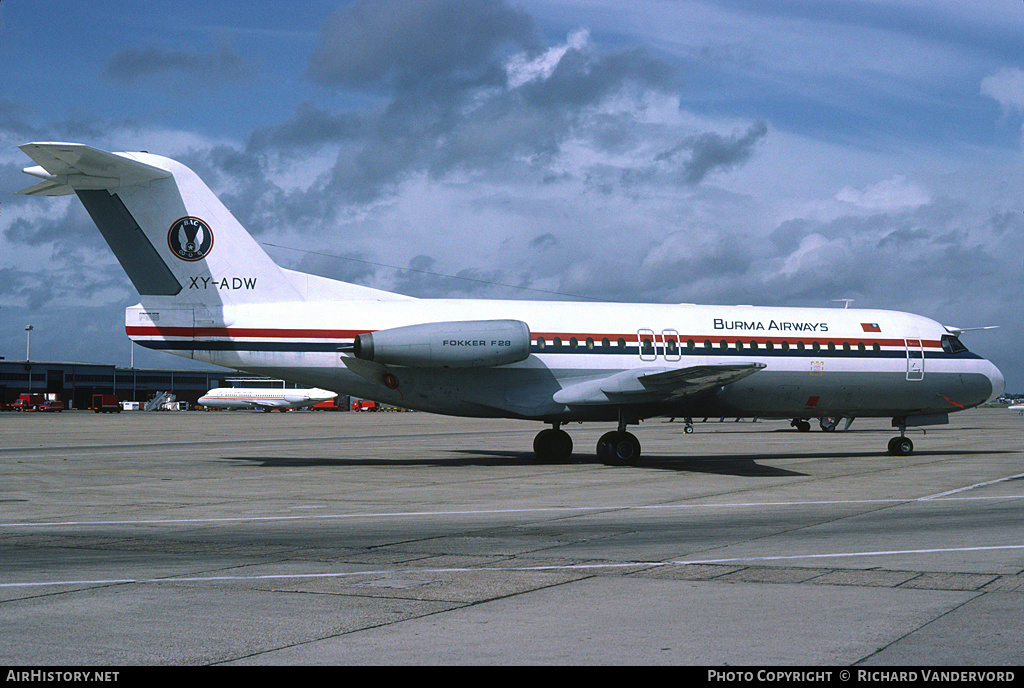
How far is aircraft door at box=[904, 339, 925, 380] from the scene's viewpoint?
27.8m

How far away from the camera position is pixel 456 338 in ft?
73.8

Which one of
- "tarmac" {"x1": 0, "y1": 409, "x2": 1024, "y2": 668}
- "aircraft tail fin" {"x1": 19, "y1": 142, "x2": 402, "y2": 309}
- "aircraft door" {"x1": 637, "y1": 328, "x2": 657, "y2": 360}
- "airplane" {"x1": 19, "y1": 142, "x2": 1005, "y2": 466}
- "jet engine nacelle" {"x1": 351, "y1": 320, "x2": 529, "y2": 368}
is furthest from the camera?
"aircraft door" {"x1": 637, "y1": 328, "x2": 657, "y2": 360}

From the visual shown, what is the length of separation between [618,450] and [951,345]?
12.1 meters

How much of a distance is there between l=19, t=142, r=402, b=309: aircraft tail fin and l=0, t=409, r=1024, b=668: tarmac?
467 cm

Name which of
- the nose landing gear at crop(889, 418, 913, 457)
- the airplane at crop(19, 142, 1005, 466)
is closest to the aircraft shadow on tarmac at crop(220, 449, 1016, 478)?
the nose landing gear at crop(889, 418, 913, 457)

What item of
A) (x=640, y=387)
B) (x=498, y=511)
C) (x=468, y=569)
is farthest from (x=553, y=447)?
(x=468, y=569)

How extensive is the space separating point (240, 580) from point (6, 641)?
2.56 meters

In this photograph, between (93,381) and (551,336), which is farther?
(93,381)

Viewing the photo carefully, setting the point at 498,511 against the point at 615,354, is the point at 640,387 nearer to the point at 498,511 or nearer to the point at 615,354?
the point at 615,354

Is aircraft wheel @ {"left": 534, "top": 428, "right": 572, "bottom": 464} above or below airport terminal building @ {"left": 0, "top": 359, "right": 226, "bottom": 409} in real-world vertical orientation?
below

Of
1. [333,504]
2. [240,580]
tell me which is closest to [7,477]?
[333,504]

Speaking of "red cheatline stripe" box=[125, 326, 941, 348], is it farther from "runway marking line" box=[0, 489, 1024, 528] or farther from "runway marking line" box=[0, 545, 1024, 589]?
"runway marking line" box=[0, 545, 1024, 589]

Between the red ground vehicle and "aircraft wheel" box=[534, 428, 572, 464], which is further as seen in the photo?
the red ground vehicle

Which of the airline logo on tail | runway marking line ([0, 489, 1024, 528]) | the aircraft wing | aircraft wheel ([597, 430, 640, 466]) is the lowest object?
runway marking line ([0, 489, 1024, 528])
